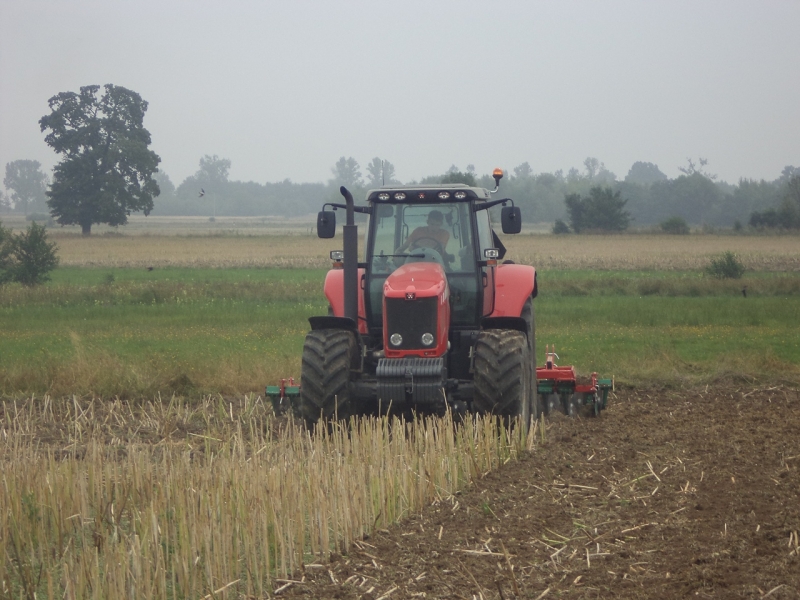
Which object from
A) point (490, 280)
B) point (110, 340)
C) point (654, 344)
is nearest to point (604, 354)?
point (654, 344)

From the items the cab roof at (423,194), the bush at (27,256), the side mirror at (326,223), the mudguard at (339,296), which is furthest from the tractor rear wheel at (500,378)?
the bush at (27,256)

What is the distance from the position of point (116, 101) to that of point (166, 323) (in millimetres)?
50300

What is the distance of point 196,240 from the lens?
57.8 meters

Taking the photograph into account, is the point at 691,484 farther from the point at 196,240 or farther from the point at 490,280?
the point at 196,240

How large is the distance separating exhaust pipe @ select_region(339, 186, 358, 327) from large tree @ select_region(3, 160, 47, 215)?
6431 inches

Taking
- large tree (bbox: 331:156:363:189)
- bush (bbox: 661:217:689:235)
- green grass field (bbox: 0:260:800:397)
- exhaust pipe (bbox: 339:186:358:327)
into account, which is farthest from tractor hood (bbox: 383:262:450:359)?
large tree (bbox: 331:156:363:189)

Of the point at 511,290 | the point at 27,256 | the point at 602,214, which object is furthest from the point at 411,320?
the point at 602,214

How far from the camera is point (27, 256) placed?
2694cm

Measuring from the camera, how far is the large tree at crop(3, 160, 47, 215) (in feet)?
538

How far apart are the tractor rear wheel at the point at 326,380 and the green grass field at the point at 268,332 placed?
3.57 metres

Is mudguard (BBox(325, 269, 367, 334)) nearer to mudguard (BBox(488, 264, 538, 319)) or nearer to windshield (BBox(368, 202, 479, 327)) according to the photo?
windshield (BBox(368, 202, 479, 327))

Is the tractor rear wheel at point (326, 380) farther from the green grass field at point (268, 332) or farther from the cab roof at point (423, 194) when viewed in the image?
the green grass field at point (268, 332)

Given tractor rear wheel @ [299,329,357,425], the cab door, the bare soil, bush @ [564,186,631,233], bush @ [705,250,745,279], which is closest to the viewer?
the bare soil

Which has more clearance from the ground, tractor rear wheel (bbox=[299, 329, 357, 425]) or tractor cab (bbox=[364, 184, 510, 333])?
tractor cab (bbox=[364, 184, 510, 333])
